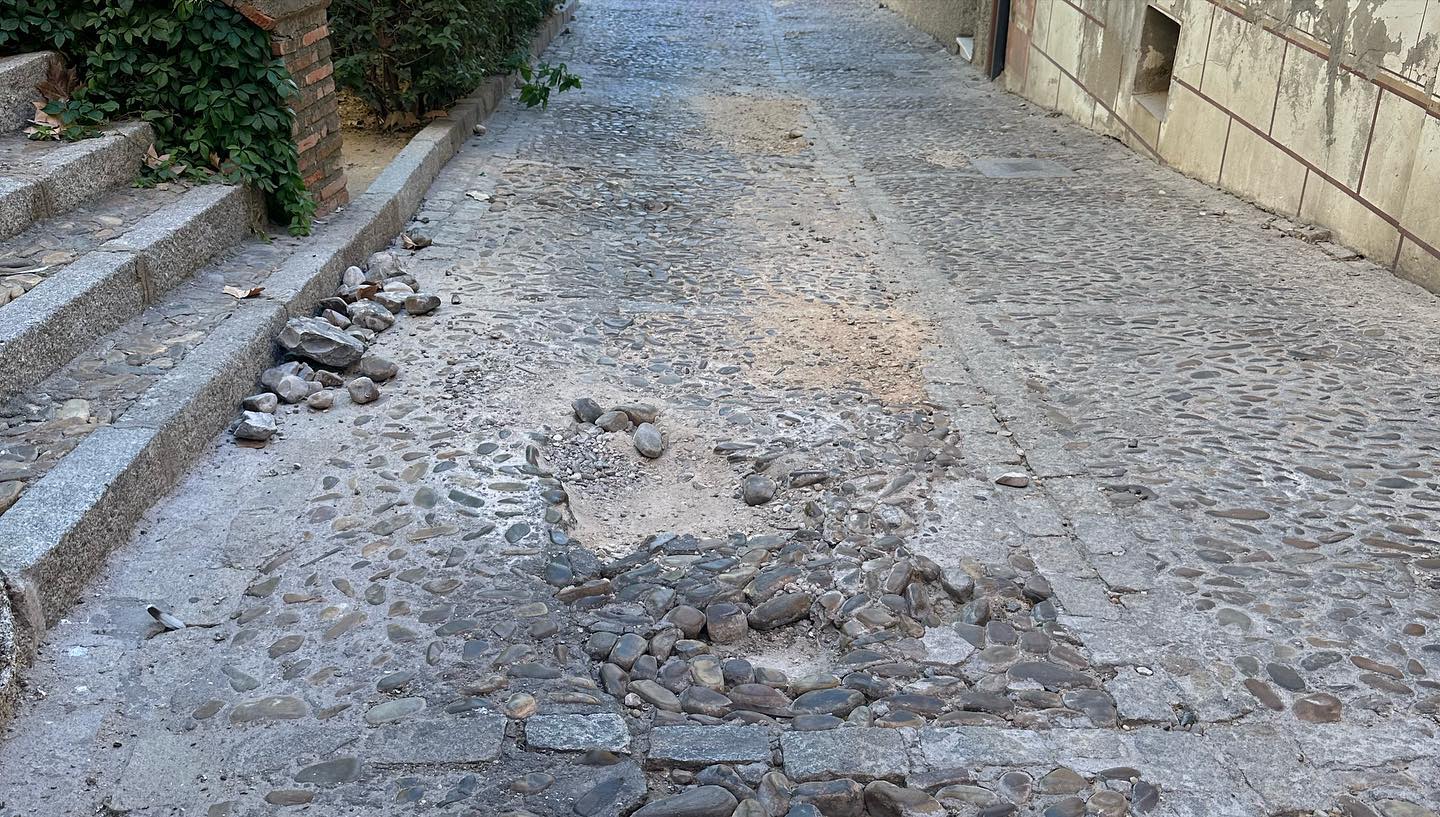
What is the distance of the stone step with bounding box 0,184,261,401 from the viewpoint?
11.2ft

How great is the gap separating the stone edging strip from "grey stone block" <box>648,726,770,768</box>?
1.36 m

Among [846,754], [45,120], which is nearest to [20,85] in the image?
[45,120]

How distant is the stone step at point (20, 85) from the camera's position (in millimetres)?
4512

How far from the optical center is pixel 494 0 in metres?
8.24

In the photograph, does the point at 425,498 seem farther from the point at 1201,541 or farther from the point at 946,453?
the point at 1201,541

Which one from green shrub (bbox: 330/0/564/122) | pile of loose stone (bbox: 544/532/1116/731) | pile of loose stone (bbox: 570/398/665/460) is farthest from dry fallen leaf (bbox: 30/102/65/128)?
pile of loose stone (bbox: 544/532/1116/731)

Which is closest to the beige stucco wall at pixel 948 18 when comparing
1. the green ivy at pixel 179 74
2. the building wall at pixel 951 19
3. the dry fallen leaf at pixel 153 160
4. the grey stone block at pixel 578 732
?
the building wall at pixel 951 19

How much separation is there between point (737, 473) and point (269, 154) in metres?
2.81

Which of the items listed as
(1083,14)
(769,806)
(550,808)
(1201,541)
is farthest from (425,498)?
(1083,14)

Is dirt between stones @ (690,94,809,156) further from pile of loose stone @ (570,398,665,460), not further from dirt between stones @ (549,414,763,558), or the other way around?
dirt between stones @ (549,414,763,558)

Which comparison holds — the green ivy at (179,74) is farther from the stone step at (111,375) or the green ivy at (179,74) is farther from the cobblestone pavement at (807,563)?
the cobblestone pavement at (807,563)

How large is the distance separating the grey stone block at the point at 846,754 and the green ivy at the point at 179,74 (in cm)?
367

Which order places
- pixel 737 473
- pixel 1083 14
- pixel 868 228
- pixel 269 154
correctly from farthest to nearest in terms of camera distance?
pixel 1083 14 < pixel 868 228 < pixel 269 154 < pixel 737 473

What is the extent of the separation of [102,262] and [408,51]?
13.7ft
